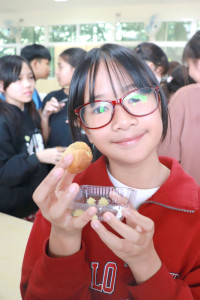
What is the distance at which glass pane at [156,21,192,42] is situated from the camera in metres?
9.12

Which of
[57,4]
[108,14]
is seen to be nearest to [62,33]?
[57,4]

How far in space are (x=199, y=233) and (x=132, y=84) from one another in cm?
49

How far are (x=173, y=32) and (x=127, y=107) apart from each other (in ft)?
31.1

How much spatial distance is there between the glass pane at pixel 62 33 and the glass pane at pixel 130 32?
1.71 meters

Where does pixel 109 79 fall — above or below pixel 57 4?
below

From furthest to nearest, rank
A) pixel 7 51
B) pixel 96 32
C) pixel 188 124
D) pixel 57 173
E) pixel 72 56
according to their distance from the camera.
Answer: pixel 7 51 < pixel 96 32 < pixel 72 56 < pixel 188 124 < pixel 57 173

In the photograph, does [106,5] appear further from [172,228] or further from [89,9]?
[172,228]

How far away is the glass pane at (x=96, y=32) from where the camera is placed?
32.8ft

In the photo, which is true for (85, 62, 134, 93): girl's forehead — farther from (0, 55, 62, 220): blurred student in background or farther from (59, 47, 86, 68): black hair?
(59, 47, 86, 68): black hair

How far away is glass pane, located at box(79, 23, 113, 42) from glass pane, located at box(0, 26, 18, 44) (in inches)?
108

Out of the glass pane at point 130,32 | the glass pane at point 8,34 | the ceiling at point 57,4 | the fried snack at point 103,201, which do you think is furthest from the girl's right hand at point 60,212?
the glass pane at point 8,34

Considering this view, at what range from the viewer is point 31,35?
11078 millimetres

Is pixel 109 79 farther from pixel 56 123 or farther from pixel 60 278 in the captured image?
pixel 56 123

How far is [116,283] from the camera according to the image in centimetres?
85
